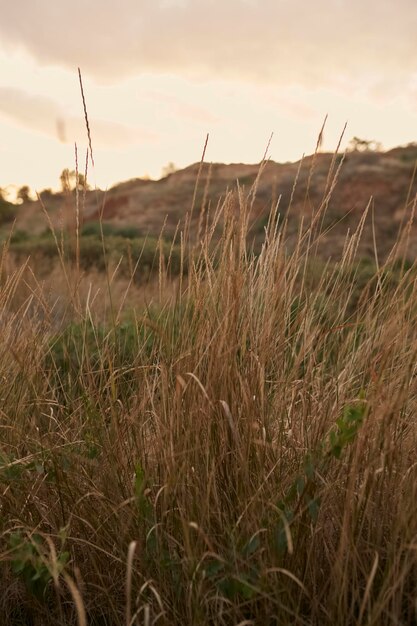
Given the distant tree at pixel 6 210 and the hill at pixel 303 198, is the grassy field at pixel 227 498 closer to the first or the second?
the hill at pixel 303 198

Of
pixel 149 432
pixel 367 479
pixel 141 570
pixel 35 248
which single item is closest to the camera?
pixel 367 479

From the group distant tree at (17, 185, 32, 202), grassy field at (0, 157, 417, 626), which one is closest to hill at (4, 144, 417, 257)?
distant tree at (17, 185, 32, 202)

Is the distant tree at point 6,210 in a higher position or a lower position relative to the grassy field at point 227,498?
lower

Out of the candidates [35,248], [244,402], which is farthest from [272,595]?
[35,248]

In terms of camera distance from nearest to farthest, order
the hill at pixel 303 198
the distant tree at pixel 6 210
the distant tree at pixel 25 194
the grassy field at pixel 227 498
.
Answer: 1. the grassy field at pixel 227 498
2. the hill at pixel 303 198
3. the distant tree at pixel 6 210
4. the distant tree at pixel 25 194

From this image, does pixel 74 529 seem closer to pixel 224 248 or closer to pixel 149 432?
pixel 149 432

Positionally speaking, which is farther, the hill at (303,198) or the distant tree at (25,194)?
the distant tree at (25,194)

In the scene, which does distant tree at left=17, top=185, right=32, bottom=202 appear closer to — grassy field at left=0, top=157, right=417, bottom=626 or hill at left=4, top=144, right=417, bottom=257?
hill at left=4, top=144, right=417, bottom=257

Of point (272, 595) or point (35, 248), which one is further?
point (35, 248)

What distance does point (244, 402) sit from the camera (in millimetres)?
2074

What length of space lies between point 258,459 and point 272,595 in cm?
33

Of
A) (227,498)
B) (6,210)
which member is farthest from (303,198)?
(227,498)

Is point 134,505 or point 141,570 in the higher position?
point 134,505

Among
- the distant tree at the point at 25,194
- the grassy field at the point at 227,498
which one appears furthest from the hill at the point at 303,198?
the grassy field at the point at 227,498
